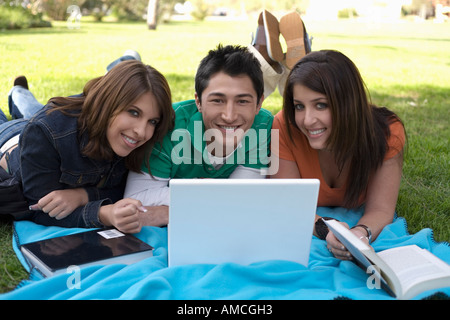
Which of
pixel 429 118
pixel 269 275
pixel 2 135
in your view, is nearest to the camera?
pixel 269 275

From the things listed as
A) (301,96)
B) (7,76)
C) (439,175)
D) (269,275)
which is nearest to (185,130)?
(301,96)

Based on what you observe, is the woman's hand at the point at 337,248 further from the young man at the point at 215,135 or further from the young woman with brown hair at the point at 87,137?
the young woman with brown hair at the point at 87,137

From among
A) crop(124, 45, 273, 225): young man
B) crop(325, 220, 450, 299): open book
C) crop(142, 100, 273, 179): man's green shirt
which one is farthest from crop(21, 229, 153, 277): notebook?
crop(325, 220, 450, 299): open book

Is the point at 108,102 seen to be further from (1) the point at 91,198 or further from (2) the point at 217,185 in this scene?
(2) the point at 217,185

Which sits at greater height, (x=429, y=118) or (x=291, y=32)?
(x=291, y=32)

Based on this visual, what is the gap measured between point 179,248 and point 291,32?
2.50 metres

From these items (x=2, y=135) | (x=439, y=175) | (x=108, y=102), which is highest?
(x=108, y=102)

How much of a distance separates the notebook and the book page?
105 cm

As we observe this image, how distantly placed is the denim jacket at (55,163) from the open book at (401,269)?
1257 mm

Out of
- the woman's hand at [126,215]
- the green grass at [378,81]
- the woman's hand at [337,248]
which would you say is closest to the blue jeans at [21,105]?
the green grass at [378,81]

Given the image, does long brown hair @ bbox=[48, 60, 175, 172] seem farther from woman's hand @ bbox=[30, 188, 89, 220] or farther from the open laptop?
the open laptop

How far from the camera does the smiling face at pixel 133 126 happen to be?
254 centimetres

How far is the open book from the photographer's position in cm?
189

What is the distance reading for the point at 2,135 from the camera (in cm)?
325
